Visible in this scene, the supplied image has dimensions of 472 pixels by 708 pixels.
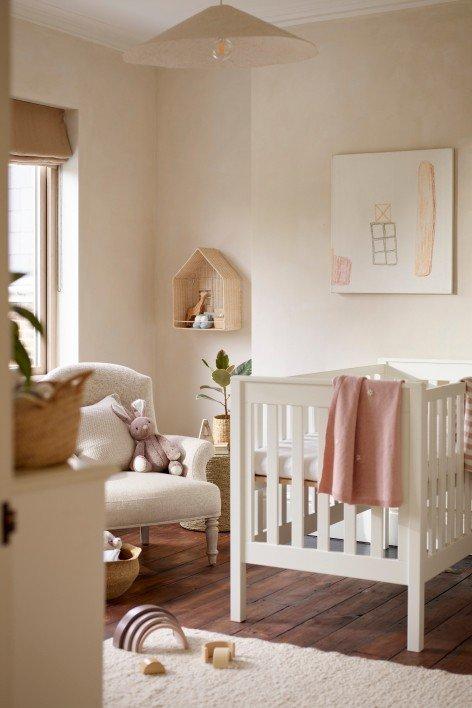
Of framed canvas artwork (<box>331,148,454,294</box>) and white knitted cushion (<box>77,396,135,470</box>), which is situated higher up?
framed canvas artwork (<box>331,148,454,294</box>)

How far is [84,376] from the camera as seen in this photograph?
184cm

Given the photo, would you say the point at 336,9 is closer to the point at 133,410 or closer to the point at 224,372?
the point at 224,372

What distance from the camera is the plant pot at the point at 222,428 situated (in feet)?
16.4

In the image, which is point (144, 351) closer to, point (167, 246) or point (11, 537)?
point (167, 246)

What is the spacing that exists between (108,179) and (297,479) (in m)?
2.68

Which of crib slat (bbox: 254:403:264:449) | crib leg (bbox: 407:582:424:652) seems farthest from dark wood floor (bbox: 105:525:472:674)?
crib slat (bbox: 254:403:264:449)

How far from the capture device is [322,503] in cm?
317

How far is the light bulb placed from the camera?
10.5ft

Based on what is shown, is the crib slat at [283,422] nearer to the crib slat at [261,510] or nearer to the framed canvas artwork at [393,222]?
the crib slat at [261,510]

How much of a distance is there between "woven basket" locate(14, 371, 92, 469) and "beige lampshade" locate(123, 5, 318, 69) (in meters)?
1.70

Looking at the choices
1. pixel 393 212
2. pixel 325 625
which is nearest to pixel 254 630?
pixel 325 625

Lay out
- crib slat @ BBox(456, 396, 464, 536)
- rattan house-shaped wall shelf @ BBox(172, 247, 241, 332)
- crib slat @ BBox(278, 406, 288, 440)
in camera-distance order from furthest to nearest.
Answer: rattan house-shaped wall shelf @ BBox(172, 247, 241, 332) → crib slat @ BBox(278, 406, 288, 440) → crib slat @ BBox(456, 396, 464, 536)

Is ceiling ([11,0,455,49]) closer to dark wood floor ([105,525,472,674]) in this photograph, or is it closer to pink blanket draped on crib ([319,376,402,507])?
pink blanket draped on crib ([319,376,402,507])

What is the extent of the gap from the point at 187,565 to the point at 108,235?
6.89 ft
